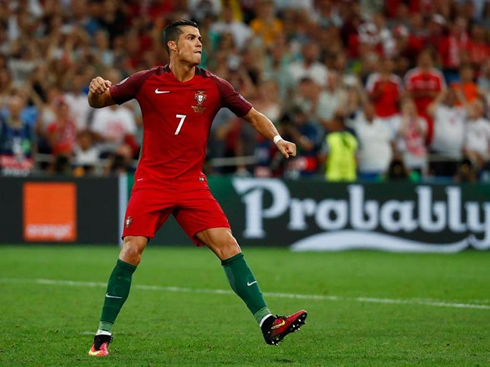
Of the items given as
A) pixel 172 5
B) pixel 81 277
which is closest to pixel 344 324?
pixel 81 277

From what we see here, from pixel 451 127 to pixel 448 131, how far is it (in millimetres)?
97

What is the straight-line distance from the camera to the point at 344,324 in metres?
9.42

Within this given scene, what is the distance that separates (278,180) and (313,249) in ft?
4.61

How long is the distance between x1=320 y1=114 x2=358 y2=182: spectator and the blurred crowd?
0.02 meters

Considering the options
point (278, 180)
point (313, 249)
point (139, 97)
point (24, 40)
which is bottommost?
point (313, 249)

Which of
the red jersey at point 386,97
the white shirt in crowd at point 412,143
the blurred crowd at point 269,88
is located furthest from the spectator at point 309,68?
the white shirt in crowd at point 412,143

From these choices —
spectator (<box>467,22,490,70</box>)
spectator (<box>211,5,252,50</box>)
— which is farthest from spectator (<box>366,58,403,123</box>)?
spectator (<box>467,22,490,70</box>)

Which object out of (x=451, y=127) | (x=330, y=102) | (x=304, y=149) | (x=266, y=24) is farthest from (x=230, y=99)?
(x=266, y=24)

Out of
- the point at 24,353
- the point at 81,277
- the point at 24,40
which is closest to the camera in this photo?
the point at 24,353

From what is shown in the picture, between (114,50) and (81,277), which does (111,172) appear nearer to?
(114,50)

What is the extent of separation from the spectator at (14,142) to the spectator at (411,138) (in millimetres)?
6982

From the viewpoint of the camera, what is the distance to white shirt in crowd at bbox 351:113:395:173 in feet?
65.5

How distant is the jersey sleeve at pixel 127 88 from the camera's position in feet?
25.9

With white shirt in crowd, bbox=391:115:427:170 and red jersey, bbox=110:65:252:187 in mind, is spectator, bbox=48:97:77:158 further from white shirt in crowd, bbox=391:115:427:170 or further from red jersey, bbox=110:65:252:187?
red jersey, bbox=110:65:252:187
